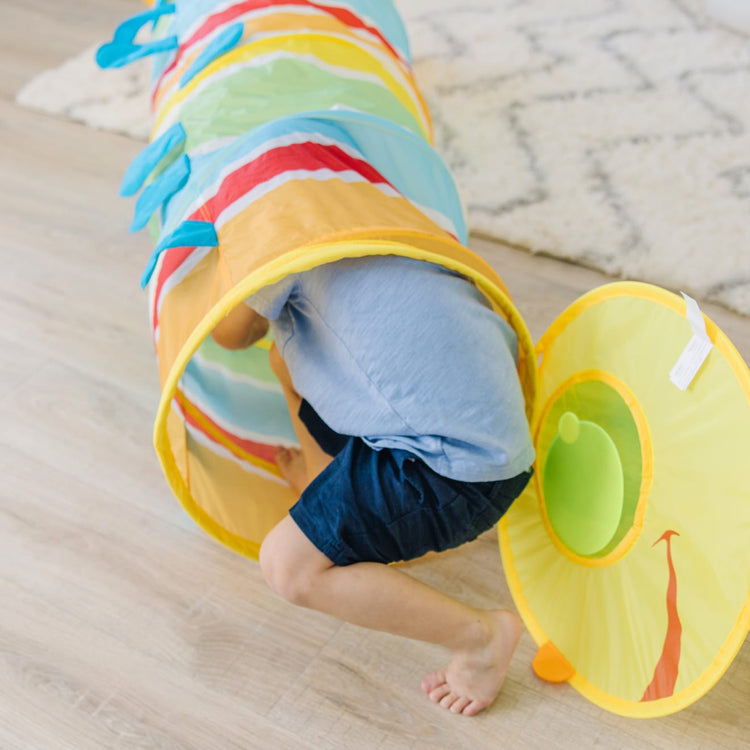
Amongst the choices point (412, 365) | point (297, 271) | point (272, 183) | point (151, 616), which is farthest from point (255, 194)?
point (151, 616)

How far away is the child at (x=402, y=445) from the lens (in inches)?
31.9

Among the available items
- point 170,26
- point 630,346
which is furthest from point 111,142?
point 630,346

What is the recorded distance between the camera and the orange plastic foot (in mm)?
928

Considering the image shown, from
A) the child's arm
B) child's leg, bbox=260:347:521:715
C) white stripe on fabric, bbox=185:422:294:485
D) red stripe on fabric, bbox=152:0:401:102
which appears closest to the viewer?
child's leg, bbox=260:347:521:715

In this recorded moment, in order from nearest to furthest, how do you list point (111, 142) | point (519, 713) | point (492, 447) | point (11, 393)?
point (492, 447) → point (519, 713) → point (11, 393) → point (111, 142)

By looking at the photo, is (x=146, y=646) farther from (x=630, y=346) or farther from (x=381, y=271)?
(x=630, y=346)

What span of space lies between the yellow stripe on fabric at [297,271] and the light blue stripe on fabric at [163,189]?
225mm

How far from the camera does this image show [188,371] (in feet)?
3.69

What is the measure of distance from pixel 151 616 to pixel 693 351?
2.10 feet

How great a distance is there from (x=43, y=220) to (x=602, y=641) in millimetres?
1183

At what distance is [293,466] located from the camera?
114 centimetres

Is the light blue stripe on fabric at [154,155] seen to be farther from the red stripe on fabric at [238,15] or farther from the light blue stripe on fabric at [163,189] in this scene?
the red stripe on fabric at [238,15]

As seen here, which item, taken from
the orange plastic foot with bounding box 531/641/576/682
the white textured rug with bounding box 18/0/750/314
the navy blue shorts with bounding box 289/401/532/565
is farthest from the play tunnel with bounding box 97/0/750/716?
the white textured rug with bounding box 18/0/750/314

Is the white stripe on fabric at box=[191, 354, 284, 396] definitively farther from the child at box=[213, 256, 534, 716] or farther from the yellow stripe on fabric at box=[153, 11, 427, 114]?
the yellow stripe on fabric at box=[153, 11, 427, 114]
